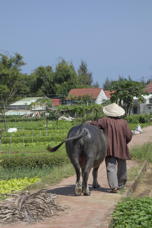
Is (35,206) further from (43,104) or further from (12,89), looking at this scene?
(12,89)

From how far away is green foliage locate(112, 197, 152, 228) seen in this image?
5.83 meters

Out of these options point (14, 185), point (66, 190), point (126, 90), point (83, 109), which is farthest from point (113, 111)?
point (126, 90)

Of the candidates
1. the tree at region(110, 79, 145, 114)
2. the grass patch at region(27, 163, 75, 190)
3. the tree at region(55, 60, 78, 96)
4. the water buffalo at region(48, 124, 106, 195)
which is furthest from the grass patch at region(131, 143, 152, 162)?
the tree at region(55, 60, 78, 96)

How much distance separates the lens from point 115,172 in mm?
8242

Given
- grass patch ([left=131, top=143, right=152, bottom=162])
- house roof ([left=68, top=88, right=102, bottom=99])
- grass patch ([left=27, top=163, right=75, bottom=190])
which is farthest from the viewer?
house roof ([left=68, top=88, right=102, bottom=99])

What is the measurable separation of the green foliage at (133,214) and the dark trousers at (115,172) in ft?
3.88

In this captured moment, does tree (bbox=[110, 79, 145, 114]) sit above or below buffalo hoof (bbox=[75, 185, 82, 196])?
above

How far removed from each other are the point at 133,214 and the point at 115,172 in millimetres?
2053

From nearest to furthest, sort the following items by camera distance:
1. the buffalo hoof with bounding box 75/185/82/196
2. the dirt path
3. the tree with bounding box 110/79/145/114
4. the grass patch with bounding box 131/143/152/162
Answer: the dirt path, the buffalo hoof with bounding box 75/185/82/196, the grass patch with bounding box 131/143/152/162, the tree with bounding box 110/79/145/114

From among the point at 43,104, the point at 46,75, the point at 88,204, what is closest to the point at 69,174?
the point at 88,204

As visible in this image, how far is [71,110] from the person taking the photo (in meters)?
50.0

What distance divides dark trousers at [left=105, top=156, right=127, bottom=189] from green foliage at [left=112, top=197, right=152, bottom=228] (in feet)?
3.88

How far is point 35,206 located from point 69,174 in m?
4.11

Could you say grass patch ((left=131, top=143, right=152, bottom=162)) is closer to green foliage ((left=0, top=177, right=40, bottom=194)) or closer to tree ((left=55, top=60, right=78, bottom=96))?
green foliage ((left=0, top=177, right=40, bottom=194))
